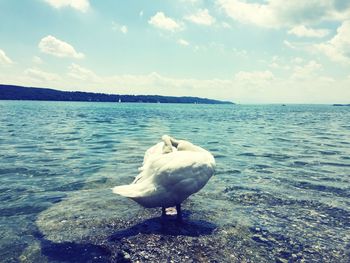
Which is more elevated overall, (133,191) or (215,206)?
(133,191)

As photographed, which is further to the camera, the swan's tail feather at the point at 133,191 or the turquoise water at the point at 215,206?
the swan's tail feather at the point at 133,191

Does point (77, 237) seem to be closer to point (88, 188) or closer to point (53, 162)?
point (88, 188)

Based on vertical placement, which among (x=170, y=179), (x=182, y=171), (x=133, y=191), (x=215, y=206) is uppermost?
(x=182, y=171)

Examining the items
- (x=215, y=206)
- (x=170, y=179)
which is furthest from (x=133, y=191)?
(x=215, y=206)

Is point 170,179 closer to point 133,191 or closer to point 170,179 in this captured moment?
point 170,179

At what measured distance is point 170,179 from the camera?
24.5ft

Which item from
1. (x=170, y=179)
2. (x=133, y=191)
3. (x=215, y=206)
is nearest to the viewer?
(x=170, y=179)

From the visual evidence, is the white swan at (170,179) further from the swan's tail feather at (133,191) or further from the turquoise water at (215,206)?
the turquoise water at (215,206)

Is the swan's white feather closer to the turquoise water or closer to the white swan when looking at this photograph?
the white swan

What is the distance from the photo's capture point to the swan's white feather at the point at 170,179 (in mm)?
7520

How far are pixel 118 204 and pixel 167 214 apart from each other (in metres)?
1.70

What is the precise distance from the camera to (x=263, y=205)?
32.2 feet

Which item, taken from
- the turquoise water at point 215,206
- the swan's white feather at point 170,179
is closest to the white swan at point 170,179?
the swan's white feather at point 170,179

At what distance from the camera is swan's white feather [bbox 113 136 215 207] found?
24.7 feet
